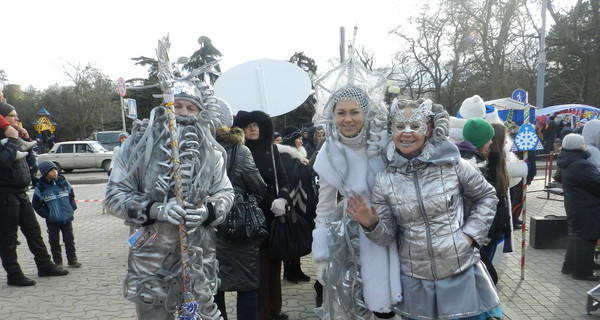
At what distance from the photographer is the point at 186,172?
2416 mm

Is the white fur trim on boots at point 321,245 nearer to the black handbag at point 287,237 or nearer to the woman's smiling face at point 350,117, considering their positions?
the woman's smiling face at point 350,117

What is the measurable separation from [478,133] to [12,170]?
16.4ft

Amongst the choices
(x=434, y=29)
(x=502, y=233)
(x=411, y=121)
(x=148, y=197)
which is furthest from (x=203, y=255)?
(x=434, y=29)

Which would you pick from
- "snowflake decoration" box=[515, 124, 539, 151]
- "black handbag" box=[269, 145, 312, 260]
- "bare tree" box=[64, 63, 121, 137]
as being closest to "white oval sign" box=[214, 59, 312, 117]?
"black handbag" box=[269, 145, 312, 260]

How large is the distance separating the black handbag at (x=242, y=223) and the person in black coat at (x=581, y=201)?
3727mm

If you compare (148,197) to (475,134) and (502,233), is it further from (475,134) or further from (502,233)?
(502,233)

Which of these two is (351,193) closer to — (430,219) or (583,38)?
(430,219)

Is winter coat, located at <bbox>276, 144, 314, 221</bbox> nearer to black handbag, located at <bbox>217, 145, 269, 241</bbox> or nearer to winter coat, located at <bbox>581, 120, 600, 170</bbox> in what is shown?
black handbag, located at <bbox>217, 145, 269, 241</bbox>

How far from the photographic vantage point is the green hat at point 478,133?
3707 mm

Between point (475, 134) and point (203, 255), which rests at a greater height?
point (475, 134)

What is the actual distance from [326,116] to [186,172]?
905 millimetres

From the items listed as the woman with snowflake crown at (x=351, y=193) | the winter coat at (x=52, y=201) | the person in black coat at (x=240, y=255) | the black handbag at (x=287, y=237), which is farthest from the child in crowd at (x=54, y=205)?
the woman with snowflake crown at (x=351, y=193)

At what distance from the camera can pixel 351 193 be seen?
8.04 ft

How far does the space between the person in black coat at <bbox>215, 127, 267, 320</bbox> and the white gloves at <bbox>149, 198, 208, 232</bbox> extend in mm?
808
